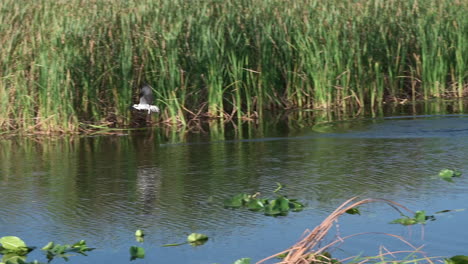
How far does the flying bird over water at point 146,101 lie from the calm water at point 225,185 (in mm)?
299

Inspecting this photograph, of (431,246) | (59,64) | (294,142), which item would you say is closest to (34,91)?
(59,64)

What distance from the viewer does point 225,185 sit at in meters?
6.81

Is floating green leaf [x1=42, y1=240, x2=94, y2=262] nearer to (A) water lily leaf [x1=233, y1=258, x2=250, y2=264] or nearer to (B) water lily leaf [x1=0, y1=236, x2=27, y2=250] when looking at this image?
(B) water lily leaf [x1=0, y1=236, x2=27, y2=250]

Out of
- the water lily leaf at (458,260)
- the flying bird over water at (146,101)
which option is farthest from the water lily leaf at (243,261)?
the flying bird over water at (146,101)

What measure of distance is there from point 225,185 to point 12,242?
6.69 ft

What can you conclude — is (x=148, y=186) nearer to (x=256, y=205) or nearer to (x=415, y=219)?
(x=256, y=205)

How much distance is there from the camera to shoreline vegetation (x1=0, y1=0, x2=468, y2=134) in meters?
9.90

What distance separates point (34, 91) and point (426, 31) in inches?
196

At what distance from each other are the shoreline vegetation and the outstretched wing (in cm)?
19

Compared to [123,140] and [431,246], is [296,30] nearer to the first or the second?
[123,140]

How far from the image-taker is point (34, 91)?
32.6ft

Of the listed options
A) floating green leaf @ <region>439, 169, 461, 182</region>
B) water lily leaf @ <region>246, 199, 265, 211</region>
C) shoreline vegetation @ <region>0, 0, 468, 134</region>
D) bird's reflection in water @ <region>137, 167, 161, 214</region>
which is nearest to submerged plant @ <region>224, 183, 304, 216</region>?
water lily leaf @ <region>246, 199, 265, 211</region>

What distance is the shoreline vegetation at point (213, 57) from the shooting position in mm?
9898

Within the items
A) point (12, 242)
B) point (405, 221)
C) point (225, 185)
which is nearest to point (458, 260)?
point (405, 221)
